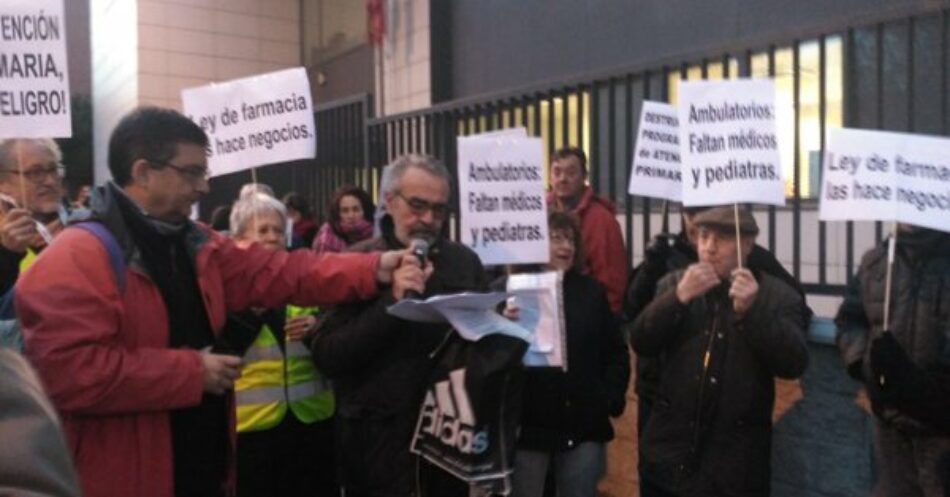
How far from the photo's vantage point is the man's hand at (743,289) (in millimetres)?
4004

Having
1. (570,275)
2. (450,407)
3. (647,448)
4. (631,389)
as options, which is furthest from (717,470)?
(631,389)

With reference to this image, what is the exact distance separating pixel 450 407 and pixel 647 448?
1.44 metres

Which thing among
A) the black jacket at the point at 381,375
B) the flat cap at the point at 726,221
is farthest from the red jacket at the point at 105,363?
the flat cap at the point at 726,221

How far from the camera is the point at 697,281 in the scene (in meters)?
4.10

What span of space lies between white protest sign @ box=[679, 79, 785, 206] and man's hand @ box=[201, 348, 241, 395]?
2326 mm

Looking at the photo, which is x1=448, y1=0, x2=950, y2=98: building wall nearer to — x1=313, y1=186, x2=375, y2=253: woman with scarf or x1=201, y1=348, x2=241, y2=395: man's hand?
x1=313, y1=186, x2=375, y2=253: woman with scarf

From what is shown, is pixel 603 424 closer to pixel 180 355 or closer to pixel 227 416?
pixel 227 416

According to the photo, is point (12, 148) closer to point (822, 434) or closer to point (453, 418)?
point (453, 418)

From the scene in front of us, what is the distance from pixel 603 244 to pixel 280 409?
7.97 feet

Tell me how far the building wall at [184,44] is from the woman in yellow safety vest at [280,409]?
12631 mm

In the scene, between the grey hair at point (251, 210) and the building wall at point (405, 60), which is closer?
the grey hair at point (251, 210)

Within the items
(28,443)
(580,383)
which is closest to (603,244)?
(580,383)

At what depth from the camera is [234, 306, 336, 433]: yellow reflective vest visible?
451 centimetres

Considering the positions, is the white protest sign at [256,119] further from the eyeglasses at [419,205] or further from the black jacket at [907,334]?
the black jacket at [907,334]
